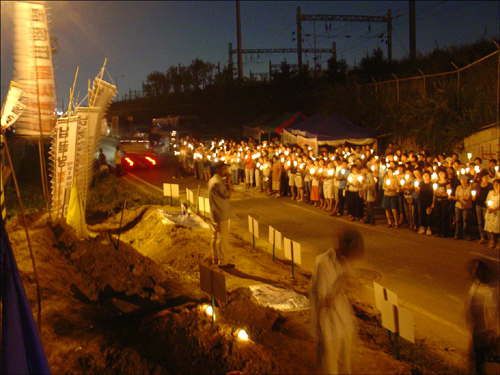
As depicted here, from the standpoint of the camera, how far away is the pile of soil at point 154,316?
198 inches

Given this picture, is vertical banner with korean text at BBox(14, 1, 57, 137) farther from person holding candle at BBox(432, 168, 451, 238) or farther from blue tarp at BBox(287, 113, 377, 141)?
blue tarp at BBox(287, 113, 377, 141)

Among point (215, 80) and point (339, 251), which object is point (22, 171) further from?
point (215, 80)

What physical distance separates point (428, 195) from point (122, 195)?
34.8 ft

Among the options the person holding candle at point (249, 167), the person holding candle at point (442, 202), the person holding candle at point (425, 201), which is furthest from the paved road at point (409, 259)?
the person holding candle at point (249, 167)

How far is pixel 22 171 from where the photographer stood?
1077 inches

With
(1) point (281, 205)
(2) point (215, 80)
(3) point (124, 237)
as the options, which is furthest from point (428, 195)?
(2) point (215, 80)

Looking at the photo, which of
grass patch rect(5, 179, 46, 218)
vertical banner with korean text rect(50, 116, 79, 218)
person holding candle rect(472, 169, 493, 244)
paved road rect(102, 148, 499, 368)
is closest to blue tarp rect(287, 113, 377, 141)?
paved road rect(102, 148, 499, 368)

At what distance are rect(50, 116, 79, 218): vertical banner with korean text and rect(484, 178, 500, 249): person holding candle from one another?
→ 9310mm

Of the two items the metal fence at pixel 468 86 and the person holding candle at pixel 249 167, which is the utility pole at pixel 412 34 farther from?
the person holding candle at pixel 249 167

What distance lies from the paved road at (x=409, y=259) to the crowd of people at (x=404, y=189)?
43 cm

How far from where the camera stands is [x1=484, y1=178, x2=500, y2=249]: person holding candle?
10.1 metres

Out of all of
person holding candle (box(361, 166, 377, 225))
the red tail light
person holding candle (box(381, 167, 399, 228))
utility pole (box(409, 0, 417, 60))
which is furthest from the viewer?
utility pole (box(409, 0, 417, 60))

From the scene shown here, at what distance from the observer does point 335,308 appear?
414cm

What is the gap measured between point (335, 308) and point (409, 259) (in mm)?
6382
